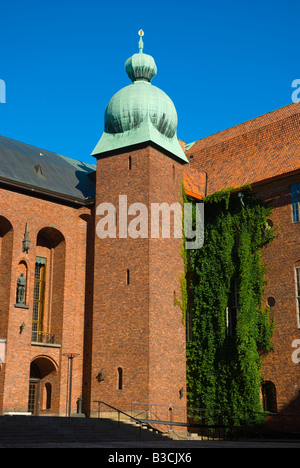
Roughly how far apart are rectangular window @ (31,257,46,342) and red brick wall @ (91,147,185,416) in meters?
2.73

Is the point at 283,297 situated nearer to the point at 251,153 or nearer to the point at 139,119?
the point at 251,153

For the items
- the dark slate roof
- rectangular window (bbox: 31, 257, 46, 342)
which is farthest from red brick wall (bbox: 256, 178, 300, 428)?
rectangular window (bbox: 31, 257, 46, 342)

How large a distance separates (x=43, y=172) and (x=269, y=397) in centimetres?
1384

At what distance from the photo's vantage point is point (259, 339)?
24266 mm

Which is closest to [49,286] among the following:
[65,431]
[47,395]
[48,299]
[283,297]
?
[48,299]

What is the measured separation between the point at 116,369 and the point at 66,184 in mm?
9355

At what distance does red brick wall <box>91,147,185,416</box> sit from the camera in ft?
75.6

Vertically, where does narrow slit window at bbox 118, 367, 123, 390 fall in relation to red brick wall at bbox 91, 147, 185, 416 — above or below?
below

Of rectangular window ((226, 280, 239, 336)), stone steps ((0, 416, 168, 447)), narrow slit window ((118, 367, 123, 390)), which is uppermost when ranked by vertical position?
rectangular window ((226, 280, 239, 336))

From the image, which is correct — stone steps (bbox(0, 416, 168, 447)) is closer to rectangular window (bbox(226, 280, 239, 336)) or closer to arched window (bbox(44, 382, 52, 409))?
arched window (bbox(44, 382, 52, 409))

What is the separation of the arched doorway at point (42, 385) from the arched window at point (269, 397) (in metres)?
8.43

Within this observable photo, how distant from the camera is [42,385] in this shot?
25688 millimetres

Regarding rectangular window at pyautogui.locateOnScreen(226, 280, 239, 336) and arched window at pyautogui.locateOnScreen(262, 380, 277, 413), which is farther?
rectangular window at pyautogui.locateOnScreen(226, 280, 239, 336)
